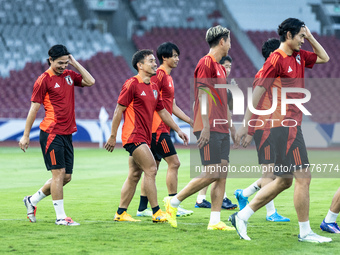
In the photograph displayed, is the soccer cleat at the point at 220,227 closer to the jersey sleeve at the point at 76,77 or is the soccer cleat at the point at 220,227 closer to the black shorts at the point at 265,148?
the black shorts at the point at 265,148

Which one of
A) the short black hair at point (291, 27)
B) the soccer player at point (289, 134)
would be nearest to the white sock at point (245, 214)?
the soccer player at point (289, 134)

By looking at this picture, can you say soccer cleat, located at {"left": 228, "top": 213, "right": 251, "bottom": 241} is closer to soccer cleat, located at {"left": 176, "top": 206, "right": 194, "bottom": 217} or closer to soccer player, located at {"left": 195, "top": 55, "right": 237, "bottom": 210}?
soccer cleat, located at {"left": 176, "top": 206, "right": 194, "bottom": 217}

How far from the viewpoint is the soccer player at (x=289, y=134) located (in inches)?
255

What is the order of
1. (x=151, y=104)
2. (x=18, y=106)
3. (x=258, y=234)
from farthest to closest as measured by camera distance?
(x=18, y=106)
(x=151, y=104)
(x=258, y=234)

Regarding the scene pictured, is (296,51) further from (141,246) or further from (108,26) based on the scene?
(108,26)

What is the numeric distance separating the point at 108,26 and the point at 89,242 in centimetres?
3255

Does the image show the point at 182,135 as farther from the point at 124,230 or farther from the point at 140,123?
the point at 124,230

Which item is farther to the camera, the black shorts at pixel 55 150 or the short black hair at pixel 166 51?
the short black hair at pixel 166 51

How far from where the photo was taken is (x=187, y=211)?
8938 millimetres

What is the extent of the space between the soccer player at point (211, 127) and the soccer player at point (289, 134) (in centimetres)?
73

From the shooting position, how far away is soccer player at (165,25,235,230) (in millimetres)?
7285

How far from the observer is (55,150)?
26.3 feet

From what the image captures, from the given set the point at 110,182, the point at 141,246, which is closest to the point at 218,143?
the point at 141,246

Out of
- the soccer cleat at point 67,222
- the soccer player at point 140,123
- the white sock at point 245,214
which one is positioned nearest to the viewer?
the white sock at point 245,214
